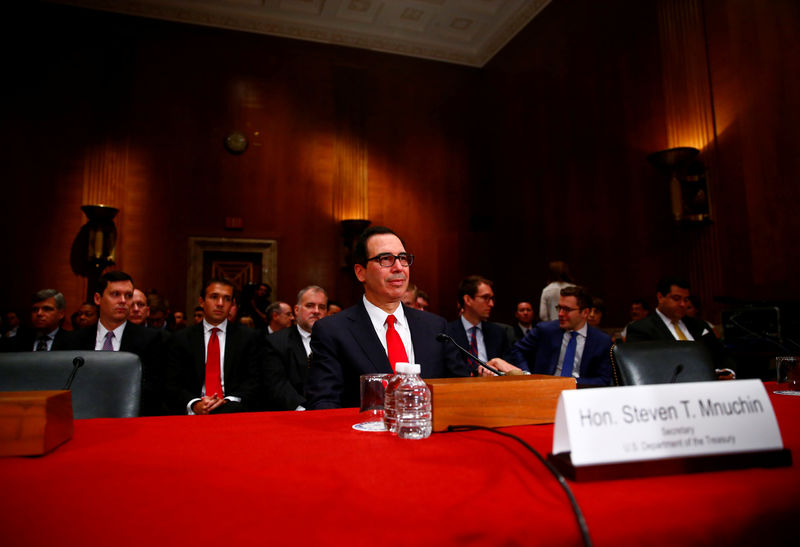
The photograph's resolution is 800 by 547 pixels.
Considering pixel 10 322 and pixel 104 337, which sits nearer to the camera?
pixel 104 337

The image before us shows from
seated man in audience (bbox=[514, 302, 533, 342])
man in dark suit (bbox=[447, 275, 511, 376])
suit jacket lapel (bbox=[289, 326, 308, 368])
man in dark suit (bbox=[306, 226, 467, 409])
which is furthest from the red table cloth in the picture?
seated man in audience (bbox=[514, 302, 533, 342])

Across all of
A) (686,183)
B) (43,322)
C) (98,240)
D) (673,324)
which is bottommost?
(673,324)

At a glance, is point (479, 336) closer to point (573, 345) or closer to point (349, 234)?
point (573, 345)

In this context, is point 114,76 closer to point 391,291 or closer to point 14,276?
point 14,276

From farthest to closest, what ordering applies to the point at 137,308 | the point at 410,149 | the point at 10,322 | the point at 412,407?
1. the point at 410,149
2. the point at 10,322
3. the point at 137,308
4. the point at 412,407

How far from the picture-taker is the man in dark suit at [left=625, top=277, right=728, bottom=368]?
11.2ft

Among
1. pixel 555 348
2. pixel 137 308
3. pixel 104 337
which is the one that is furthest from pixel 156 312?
pixel 555 348

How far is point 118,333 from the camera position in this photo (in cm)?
300

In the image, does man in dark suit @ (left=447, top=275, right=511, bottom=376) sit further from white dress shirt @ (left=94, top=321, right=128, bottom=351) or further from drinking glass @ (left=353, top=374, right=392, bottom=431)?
drinking glass @ (left=353, top=374, right=392, bottom=431)

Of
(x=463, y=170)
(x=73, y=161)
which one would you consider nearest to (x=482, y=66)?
(x=463, y=170)

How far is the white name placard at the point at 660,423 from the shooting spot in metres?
0.65

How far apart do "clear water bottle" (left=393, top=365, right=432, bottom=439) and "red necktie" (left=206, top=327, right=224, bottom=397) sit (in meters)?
2.30

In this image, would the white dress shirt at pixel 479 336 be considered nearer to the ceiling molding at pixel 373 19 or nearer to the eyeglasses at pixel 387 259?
the eyeglasses at pixel 387 259

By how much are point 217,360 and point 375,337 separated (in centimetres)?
175
